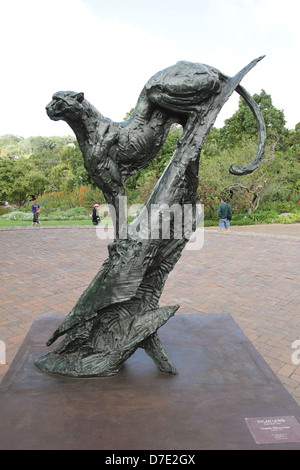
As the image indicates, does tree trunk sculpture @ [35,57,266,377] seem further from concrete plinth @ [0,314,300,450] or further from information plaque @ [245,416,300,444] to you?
information plaque @ [245,416,300,444]

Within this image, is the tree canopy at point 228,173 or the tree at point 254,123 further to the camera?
the tree at point 254,123

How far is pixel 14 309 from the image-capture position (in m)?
4.64

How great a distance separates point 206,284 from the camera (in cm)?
573

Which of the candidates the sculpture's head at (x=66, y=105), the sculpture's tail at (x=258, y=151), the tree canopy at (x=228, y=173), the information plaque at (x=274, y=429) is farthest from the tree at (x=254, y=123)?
the information plaque at (x=274, y=429)

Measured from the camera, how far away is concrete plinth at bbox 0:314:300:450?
5.82 feet

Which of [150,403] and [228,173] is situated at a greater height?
[228,173]

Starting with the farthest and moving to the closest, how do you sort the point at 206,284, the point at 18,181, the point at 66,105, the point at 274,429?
the point at 18,181 < the point at 206,284 < the point at 66,105 < the point at 274,429

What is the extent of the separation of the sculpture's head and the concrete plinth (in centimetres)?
175

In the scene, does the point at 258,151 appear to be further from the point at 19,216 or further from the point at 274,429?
the point at 19,216

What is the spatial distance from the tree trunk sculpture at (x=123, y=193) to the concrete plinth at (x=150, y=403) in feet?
0.51

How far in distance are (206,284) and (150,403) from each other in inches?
149

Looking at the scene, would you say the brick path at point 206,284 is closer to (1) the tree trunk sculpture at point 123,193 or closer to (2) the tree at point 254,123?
(1) the tree trunk sculpture at point 123,193

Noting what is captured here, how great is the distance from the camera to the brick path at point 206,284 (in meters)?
3.93

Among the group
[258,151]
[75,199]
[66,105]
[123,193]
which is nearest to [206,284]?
[258,151]
